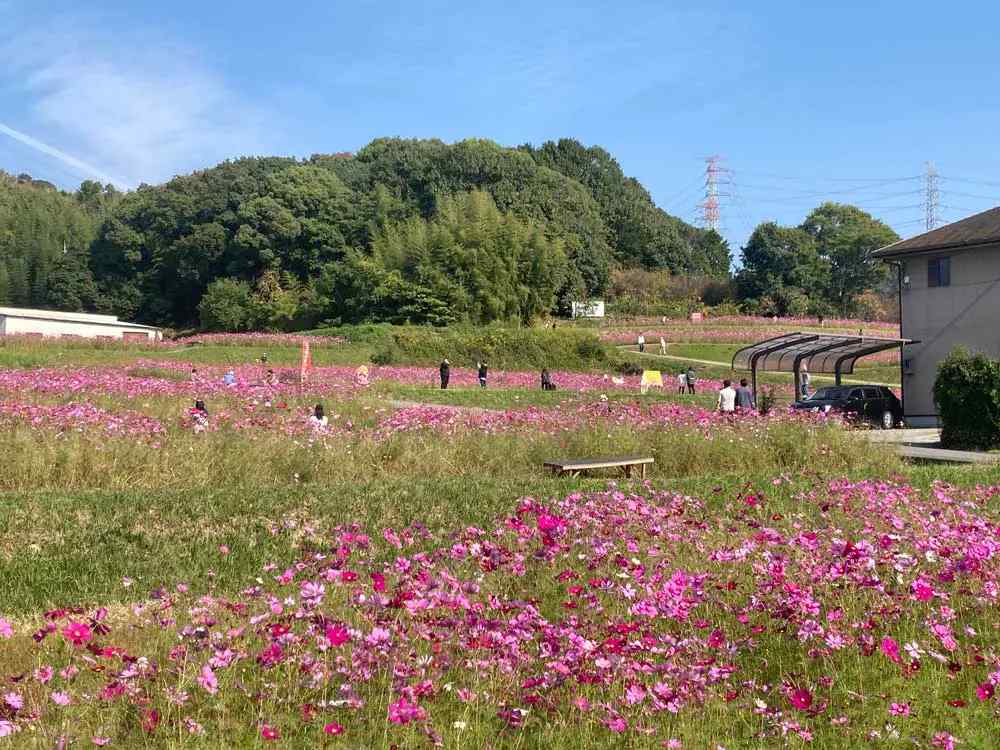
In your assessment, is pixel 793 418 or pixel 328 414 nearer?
pixel 793 418

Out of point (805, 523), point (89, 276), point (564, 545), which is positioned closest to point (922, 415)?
point (805, 523)

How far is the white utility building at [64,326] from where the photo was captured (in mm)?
61812

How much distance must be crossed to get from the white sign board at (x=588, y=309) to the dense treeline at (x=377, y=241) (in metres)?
1.60

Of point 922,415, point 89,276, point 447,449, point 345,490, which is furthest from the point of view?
point 89,276

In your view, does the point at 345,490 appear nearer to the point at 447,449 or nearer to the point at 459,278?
the point at 447,449

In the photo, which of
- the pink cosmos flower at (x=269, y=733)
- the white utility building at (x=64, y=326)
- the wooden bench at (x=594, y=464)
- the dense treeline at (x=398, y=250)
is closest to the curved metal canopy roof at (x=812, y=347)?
the wooden bench at (x=594, y=464)

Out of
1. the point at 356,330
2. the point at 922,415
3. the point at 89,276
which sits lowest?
the point at 922,415

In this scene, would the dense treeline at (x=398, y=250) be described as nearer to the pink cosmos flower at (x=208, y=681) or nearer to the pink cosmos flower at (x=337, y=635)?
the pink cosmos flower at (x=337, y=635)

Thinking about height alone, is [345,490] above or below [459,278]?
below

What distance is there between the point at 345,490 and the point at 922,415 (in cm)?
2392

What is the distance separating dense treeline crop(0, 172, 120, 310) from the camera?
98.1 m

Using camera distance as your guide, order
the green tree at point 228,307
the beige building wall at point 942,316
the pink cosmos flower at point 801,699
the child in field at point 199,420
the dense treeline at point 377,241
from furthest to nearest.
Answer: the green tree at point 228,307 → the dense treeline at point 377,241 → the beige building wall at point 942,316 → the child in field at point 199,420 → the pink cosmos flower at point 801,699

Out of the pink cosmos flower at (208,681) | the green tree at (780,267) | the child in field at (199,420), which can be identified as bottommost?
the pink cosmos flower at (208,681)

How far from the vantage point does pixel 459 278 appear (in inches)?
2378
